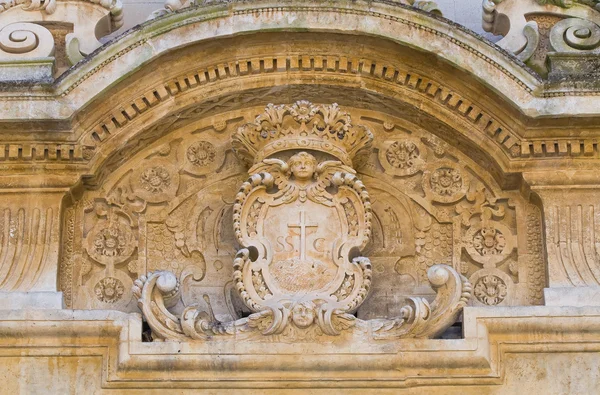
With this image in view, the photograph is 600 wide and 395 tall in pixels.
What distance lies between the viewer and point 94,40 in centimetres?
896

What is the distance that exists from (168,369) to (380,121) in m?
1.96

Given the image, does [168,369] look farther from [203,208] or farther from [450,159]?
[450,159]

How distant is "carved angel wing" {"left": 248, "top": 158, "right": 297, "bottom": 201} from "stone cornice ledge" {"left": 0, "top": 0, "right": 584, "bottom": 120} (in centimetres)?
74

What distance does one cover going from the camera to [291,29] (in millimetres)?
8586

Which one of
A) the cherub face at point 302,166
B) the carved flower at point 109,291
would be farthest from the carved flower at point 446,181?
the carved flower at point 109,291

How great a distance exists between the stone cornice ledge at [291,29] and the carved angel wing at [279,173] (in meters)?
0.74

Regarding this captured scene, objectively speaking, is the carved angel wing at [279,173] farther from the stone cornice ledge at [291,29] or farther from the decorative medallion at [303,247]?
the stone cornice ledge at [291,29]

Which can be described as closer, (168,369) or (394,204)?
(168,369)

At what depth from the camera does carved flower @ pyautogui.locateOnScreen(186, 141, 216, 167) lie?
29.4 ft

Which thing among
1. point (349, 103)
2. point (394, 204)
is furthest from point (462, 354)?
point (349, 103)

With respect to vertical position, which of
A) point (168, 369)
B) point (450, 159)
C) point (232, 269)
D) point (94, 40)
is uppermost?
point (94, 40)

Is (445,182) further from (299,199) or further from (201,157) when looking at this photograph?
(201,157)

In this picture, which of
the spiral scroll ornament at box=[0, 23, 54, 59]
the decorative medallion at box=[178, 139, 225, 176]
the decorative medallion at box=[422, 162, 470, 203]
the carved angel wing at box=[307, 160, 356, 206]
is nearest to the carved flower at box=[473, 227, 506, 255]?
the decorative medallion at box=[422, 162, 470, 203]

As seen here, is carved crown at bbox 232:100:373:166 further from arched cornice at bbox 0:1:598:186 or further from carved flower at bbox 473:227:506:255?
carved flower at bbox 473:227:506:255
